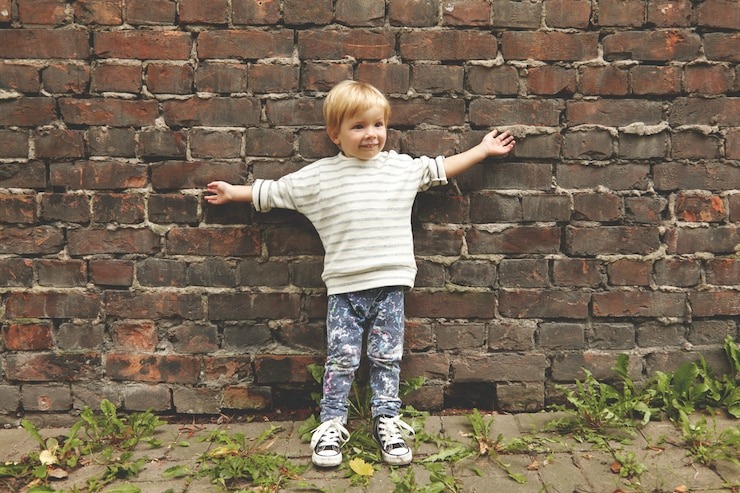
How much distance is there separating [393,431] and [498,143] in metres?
1.18

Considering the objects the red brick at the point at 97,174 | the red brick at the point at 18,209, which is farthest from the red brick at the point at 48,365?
the red brick at the point at 97,174

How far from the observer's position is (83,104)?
7.54ft

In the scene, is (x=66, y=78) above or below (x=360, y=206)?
above

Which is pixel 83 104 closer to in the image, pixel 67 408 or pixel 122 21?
pixel 122 21

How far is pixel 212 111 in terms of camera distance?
2.31 meters

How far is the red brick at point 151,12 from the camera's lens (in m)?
2.25

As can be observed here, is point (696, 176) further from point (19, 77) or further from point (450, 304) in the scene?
point (19, 77)

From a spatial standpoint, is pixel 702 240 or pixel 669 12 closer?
pixel 669 12

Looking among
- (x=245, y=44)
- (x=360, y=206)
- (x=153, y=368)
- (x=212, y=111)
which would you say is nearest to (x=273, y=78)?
(x=245, y=44)

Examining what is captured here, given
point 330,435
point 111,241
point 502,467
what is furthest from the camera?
point 111,241

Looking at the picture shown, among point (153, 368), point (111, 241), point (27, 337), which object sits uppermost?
point (111, 241)

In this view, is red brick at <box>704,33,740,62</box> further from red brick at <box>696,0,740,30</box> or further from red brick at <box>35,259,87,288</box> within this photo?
red brick at <box>35,259,87,288</box>

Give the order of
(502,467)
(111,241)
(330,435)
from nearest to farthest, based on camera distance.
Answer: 1. (502,467)
2. (330,435)
3. (111,241)

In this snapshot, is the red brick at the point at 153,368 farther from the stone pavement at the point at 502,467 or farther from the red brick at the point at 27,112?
the red brick at the point at 27,112
